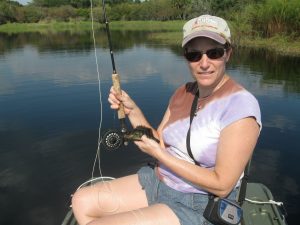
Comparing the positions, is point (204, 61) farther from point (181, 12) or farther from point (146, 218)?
point (181, 12)

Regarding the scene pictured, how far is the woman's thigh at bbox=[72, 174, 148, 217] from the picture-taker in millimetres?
3117

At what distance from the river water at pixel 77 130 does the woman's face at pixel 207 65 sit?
3.29 metres

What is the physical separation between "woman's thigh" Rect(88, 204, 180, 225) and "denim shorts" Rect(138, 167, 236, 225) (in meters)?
0.06

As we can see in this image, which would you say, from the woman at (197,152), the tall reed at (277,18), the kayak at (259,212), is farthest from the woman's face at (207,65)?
the tall reed at (277,18)

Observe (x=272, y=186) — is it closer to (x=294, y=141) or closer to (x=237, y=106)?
(x=294, y=141)

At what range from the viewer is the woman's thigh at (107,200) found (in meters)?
3.12

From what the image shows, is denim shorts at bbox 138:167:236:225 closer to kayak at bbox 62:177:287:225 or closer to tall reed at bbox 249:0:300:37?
kayak at bbox 62:177:287:225

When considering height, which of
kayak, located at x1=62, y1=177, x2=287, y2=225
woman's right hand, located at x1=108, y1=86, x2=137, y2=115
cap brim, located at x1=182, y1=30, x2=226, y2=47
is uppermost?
cap brim, located at x1=182, y1=30, x2=226, y2=47

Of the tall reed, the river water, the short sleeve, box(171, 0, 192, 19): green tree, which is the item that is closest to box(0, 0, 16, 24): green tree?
box(171, 0, 192, 19): green tree

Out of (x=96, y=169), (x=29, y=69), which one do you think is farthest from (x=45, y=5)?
(x=96, y=169)

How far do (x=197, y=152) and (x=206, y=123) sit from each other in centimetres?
23

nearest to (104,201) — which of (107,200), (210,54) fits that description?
(107,200)

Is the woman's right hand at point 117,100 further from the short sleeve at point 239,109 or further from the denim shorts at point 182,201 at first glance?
the short sleeve at point 239,109

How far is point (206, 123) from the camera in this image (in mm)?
2725
